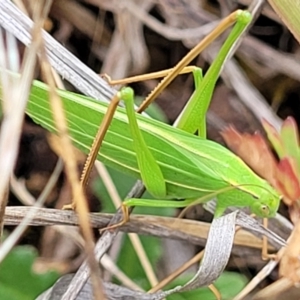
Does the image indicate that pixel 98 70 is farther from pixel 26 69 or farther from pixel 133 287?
pixel 26 69

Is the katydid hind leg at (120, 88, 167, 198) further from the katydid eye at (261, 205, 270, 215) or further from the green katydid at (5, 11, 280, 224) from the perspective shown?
the katydid eye at (261, 205, 270, 215)

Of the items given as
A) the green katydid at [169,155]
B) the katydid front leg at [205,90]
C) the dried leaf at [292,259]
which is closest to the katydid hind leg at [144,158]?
the green katydid at [169,155]

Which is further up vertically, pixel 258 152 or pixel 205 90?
pixel 205 90

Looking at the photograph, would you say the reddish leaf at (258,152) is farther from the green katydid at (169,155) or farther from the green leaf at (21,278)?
the green leaf at (21,278)

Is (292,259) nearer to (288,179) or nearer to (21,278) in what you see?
(288,179)

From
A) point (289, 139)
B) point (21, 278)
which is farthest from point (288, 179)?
point (21, 278)

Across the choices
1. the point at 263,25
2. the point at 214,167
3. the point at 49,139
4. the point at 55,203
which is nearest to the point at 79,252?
the point at 55,203
